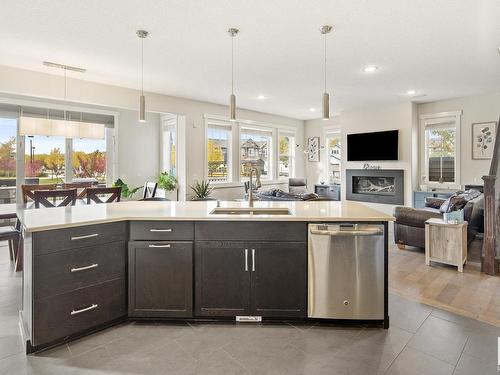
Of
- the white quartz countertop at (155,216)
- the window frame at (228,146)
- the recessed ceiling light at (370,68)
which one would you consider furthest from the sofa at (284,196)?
the white quartz countertop at (155,216)

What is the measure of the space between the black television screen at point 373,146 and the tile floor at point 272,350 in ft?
17.2

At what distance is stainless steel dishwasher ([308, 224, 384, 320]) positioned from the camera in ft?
7.82

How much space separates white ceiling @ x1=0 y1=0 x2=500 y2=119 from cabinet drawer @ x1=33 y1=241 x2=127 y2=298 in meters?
2.24

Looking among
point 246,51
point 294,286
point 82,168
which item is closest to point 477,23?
point 246,51

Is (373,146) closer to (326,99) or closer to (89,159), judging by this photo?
(326,99)

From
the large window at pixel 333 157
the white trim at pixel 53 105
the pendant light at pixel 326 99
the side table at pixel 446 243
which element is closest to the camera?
the pendant light at pixel 326 99

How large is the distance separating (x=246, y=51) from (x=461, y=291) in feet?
12.1

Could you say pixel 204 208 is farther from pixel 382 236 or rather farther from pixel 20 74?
pixel 20 74

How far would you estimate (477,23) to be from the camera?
3.23 metres

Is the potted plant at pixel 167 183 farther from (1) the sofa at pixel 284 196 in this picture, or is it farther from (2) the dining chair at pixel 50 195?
→ (2) the dining chair at pixel 50 195

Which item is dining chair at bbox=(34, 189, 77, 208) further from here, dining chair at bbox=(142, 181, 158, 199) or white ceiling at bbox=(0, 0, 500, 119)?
dining chair at bbox=(142, 181, 158, 199)

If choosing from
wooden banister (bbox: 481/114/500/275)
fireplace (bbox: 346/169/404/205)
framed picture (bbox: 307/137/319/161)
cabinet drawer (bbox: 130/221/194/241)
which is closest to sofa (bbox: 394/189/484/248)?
wooden banister (bbox: 481/114/500/275)

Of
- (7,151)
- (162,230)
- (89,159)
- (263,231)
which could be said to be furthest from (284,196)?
(7,151)

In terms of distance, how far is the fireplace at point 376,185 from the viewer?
7246mm
